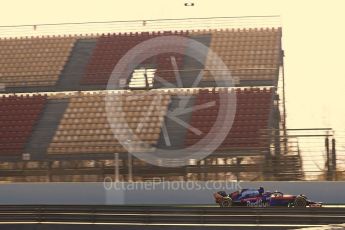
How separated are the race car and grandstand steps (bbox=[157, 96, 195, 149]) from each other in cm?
565

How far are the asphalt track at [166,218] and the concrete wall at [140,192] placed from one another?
4.59 metres

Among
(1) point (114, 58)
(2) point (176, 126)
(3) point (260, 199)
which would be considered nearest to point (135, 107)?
(2) point (176, 126)

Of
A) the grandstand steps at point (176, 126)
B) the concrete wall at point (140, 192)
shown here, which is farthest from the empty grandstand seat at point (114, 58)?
the concrete wall at point (140, 192)

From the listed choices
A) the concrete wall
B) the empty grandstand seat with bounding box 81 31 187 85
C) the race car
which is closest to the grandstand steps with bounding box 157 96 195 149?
the empty grandstand seat with bounding box 81 31 187 85

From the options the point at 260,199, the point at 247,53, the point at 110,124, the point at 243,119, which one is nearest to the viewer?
the point at 260,199

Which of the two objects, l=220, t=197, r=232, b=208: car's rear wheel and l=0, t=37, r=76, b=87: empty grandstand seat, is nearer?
l=220, t=197, r=232, b=208: car's rear wheel

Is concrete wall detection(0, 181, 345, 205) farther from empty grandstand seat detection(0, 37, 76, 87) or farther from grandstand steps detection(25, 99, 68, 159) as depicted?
empty grandstand seat detection(0, 37, 76, 87)

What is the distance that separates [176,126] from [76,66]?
31.0ft

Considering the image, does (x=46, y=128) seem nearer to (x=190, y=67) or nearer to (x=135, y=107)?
(x=135, y=107)

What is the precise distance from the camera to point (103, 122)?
98.1ft

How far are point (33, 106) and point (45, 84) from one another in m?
3.18

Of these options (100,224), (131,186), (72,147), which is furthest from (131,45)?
(100,224)

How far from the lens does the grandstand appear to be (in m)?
27.0

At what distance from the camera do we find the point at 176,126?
29.6 meters
